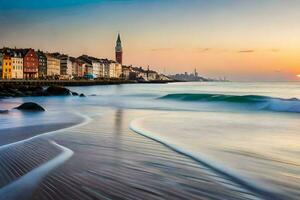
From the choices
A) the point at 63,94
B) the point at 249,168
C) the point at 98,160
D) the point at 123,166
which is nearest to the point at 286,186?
the point at 249,168

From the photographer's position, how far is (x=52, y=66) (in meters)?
133

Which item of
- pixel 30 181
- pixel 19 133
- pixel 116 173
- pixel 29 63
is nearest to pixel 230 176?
pixel 116 173

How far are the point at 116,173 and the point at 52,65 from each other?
132344 mm

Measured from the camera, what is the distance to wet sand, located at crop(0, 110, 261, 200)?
490cm

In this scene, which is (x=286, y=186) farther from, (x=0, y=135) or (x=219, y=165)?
(x=0, y=135)

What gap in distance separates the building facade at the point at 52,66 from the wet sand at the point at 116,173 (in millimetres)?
123325

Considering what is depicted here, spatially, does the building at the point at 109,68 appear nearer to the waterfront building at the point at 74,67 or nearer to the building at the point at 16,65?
the waterfront building at the point at 74,67

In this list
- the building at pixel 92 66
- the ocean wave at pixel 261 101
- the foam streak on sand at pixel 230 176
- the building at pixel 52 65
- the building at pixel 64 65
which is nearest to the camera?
the foam streak on sand at pixel 230 176

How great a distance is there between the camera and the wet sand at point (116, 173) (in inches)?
193

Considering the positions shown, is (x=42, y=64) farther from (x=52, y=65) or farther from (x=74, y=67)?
(x=74, y=67)

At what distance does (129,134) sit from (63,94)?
35035mm

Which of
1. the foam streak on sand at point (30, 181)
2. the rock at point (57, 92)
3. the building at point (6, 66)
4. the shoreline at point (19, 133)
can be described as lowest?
the rock at point (57, 92)

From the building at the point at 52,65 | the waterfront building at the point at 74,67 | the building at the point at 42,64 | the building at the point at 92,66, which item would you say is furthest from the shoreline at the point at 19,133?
the building at the point at 92,66

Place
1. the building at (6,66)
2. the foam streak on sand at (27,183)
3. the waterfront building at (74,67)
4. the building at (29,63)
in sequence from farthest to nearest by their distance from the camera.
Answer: the waterfront building at (74,67) → the building at (29,63) → the building at (6,66) → the foam streak on sand at (27,183)
